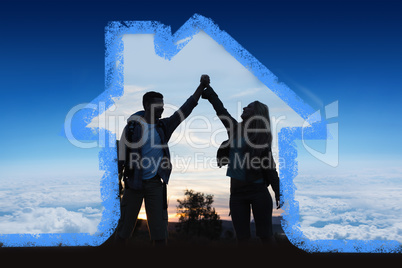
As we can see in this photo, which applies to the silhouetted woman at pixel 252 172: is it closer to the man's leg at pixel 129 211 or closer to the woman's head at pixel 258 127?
the woman's head at pixel 258 127

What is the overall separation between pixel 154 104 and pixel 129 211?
1.64 meters

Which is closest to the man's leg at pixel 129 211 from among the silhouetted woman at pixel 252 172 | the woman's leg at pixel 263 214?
the silhouetted woman at pixel 252 172

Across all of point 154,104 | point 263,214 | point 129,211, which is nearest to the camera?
point 263,214

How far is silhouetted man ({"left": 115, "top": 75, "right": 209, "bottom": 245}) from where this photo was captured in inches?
245

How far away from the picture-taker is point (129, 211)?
6254mm

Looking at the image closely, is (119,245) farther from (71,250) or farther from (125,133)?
(125,133)

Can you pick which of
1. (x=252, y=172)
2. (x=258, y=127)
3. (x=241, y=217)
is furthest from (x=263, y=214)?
(x=258, y=127)

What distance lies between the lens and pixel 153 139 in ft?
20.6

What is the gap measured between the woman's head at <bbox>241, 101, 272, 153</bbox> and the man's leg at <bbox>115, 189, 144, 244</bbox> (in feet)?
5.95

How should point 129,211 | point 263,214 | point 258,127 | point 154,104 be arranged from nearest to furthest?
point 263,214 → point 258,127 → point 129,211 → point 154,104

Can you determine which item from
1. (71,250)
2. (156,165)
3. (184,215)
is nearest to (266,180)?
(156,165)

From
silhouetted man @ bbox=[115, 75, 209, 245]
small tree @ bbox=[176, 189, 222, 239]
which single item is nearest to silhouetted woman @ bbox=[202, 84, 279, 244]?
silhouetted man @ bbox=[115, 75, 209, 245]

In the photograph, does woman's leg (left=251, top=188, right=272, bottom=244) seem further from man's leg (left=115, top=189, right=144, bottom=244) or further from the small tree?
the small tree

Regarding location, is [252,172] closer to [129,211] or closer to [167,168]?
[167,168]
